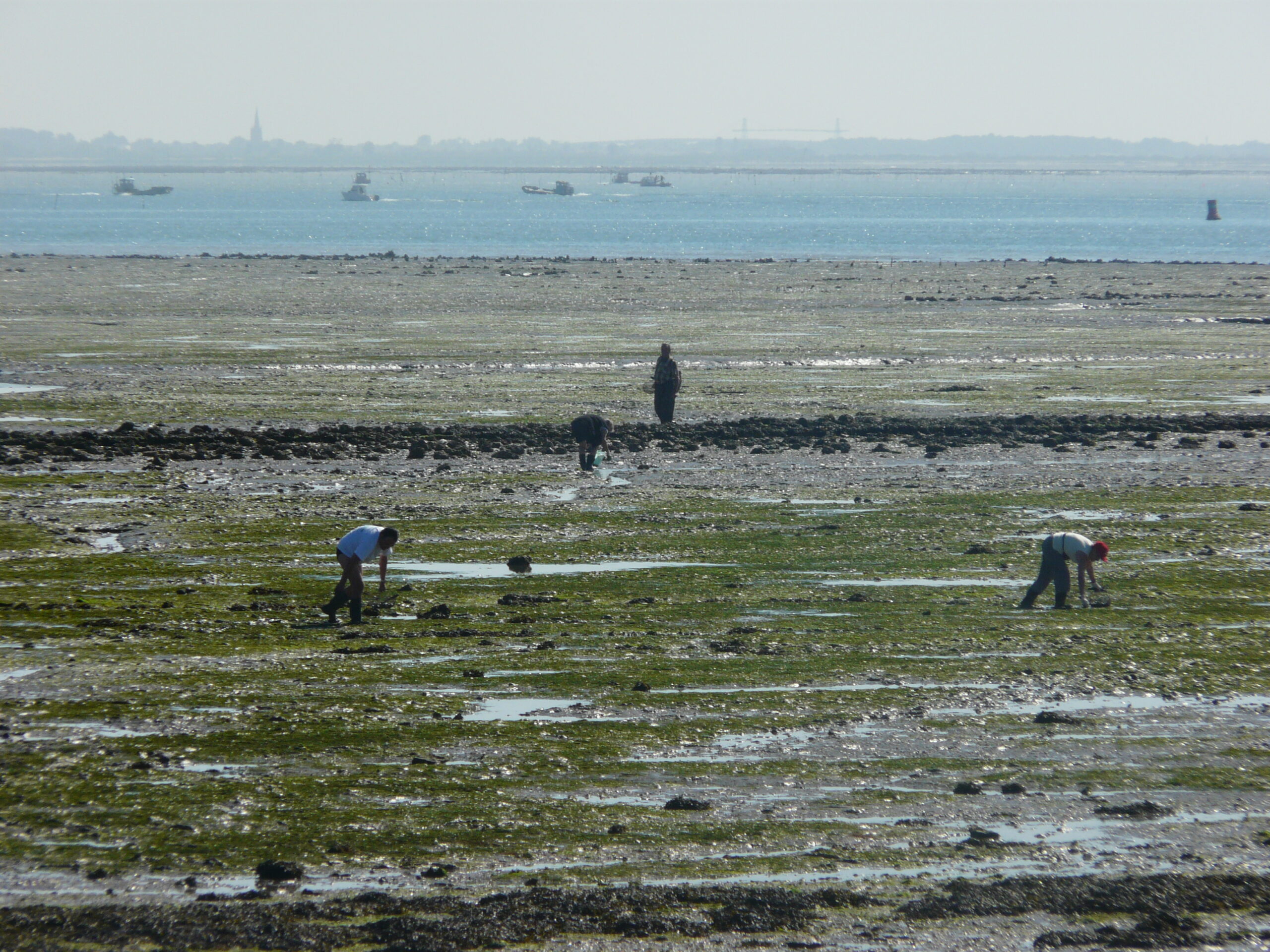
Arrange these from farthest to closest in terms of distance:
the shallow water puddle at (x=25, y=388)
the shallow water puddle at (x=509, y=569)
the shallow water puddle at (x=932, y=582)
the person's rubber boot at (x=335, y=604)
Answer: the shallow water puddle at (x=25, y=388), the shallow water puddle at (x=509, y=569), the shallow water puddle at (x=932, y=582), the person's rubber boot at (x=335, y=604)

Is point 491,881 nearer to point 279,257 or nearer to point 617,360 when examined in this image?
point 617,360

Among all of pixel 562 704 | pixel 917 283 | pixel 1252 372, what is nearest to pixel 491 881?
pixel 562 704

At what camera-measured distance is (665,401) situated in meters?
32.4

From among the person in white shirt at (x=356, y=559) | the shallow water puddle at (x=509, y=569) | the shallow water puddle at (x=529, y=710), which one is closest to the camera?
the shallow water puddle at (x=529, y=710)

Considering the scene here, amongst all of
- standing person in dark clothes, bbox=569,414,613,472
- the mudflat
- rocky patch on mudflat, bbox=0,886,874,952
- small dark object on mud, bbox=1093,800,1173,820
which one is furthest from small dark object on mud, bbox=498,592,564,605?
standing person in dark clothes, bbox=569,414,613,472

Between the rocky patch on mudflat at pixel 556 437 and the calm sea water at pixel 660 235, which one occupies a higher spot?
the calm sea water at pixel 660 235

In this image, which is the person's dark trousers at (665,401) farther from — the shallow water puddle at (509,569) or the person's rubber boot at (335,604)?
the person's rubber boot at (335,604)

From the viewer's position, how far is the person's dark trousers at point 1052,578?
18172mm

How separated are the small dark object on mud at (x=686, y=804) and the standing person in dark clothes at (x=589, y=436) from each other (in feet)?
51.0

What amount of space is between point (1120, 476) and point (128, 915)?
70.4 ft

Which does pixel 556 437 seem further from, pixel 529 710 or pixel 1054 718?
pixel 1054 718

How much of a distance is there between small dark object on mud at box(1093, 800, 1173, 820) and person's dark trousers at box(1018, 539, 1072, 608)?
5.80m

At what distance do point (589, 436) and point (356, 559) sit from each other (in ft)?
36.7

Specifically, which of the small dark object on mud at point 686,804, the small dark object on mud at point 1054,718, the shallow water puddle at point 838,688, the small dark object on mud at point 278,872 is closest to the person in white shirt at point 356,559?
the shallow water puddle at point 838,688
